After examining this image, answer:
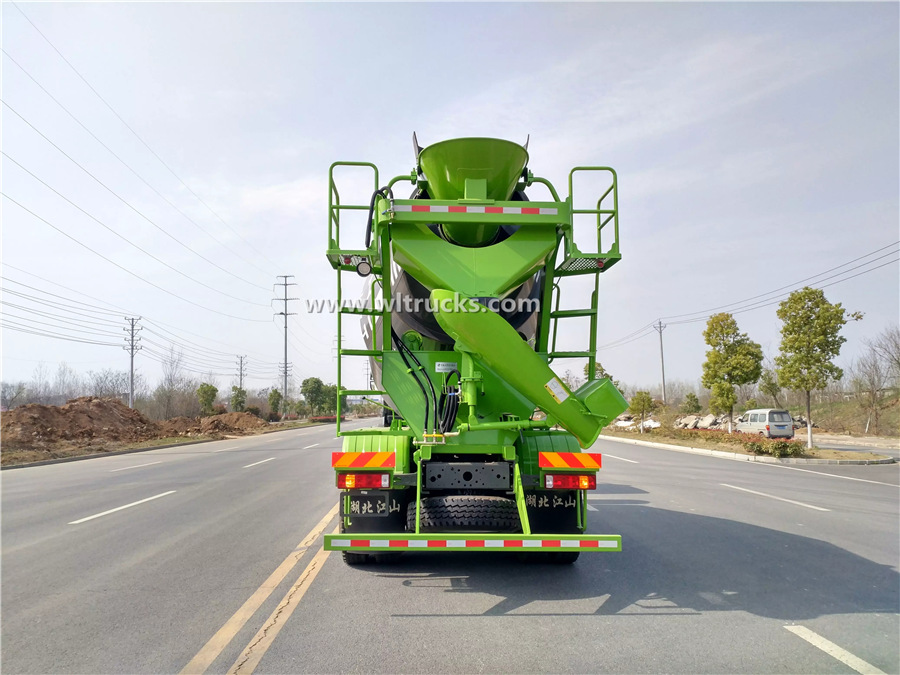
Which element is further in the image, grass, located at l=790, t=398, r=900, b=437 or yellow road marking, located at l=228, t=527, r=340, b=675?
grass, located at l=790, t=398, r=900, b=437

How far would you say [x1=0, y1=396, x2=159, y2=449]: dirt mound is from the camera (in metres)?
26.1

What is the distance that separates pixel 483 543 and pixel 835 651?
2.42 metres

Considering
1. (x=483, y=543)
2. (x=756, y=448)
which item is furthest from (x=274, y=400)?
(x=483, y=543)

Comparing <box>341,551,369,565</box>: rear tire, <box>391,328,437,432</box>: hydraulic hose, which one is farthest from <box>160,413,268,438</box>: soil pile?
<box>391,328,437,432</box>: hydraulic hose

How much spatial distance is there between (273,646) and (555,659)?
1857mm

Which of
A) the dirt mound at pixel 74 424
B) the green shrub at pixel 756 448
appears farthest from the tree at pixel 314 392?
the green shrub at pixel 756 448

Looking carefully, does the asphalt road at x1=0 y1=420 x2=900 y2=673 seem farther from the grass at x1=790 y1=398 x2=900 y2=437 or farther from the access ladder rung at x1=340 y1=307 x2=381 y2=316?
the grass at x1=790 y1=398 x2=900 y2=437

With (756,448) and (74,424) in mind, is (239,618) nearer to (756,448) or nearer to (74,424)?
(756,448)

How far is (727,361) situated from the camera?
27453 mm

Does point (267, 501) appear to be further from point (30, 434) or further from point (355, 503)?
point (30, 434)

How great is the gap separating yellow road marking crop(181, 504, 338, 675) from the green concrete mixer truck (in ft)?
2.23

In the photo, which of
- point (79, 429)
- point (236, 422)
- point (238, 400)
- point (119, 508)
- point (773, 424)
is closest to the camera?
point (119, 508)

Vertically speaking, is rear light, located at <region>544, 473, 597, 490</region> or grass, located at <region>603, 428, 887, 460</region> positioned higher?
rear light, located at <region>544, 473, 597, 490</region>

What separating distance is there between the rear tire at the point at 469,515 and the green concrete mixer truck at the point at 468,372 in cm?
1
